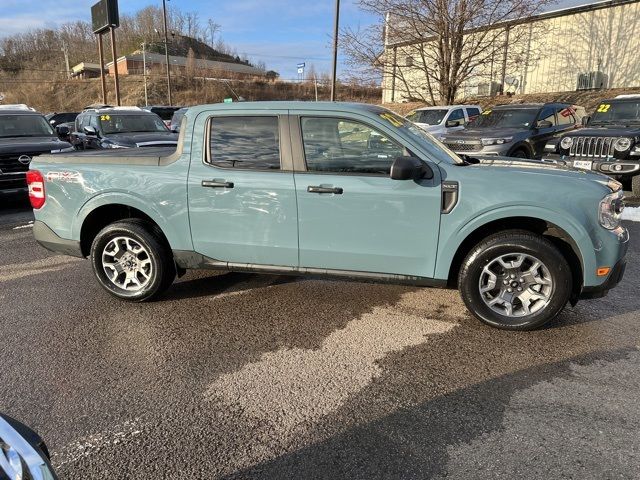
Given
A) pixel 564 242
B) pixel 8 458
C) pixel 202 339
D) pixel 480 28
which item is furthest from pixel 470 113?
pixel 8 458

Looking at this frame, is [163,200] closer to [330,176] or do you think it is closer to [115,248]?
[115,248]

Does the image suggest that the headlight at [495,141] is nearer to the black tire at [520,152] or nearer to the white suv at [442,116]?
the black tire at [520,152]

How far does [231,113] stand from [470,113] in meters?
13.4

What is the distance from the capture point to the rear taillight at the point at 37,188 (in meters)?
4.76

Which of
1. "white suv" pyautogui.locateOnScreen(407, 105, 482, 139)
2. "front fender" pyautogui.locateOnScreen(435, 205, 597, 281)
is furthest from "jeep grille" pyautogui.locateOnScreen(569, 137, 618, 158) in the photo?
"front fender" pyautogui.locateOnScreen(435, 205, 597, 281)

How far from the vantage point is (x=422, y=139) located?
407cm

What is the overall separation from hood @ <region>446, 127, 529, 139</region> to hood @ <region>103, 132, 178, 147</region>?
6.68 metres

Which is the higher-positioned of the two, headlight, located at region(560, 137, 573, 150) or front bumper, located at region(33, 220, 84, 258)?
headlight, located at region(560, 137, 573, 150)

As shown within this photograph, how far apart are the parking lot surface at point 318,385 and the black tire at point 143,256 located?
0.46ft

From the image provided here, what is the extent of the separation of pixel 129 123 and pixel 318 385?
33.4ft

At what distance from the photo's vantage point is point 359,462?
8.04 feet

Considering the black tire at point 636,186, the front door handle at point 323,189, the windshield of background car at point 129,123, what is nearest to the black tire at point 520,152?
the black tire at point 636,186

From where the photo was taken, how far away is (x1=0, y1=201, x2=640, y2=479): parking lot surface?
249 cm

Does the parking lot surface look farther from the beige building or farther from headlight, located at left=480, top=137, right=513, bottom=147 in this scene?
the beige building
